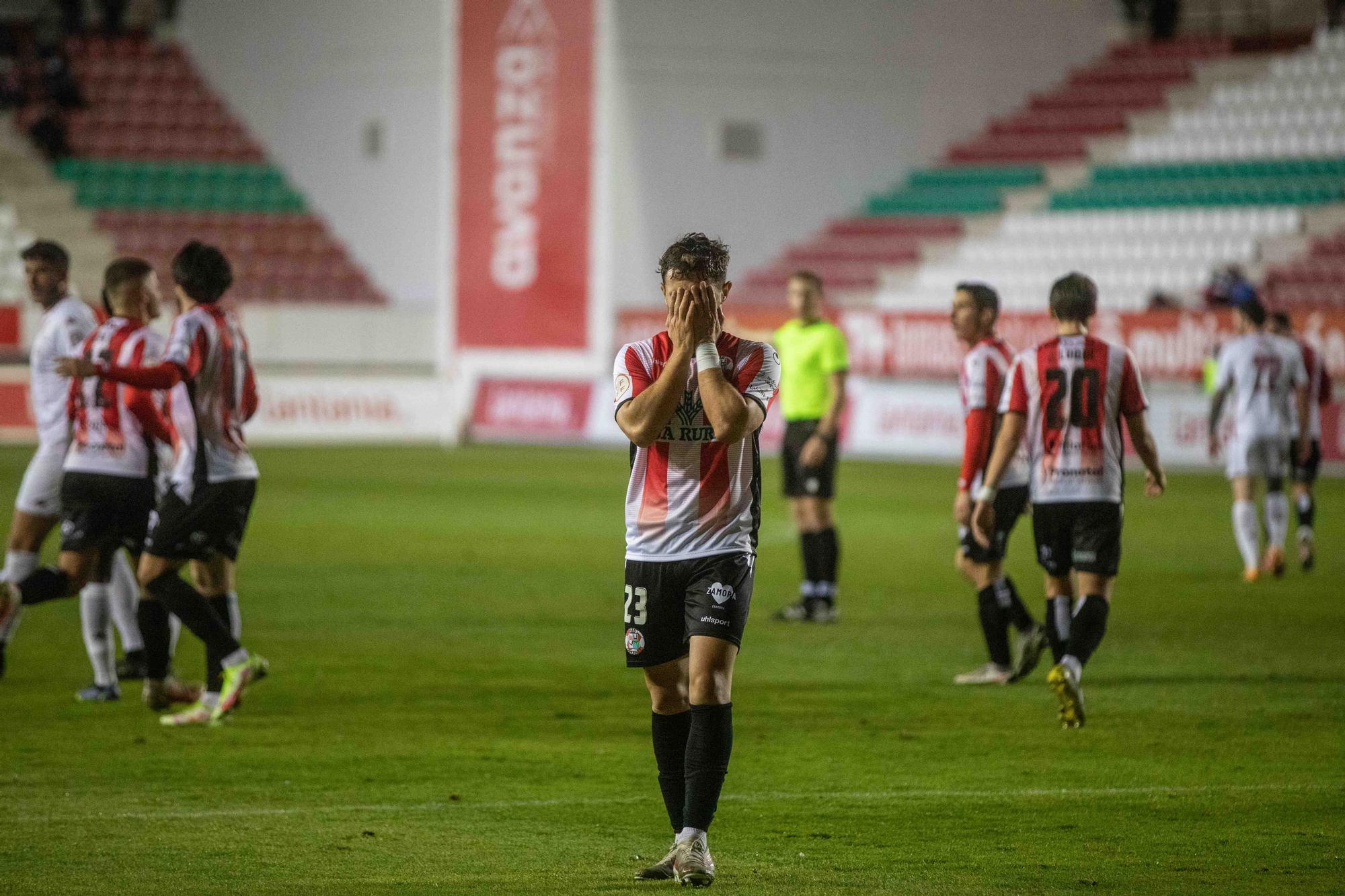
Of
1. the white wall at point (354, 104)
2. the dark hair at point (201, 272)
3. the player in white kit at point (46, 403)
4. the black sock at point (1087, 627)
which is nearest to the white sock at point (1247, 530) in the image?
the black sock at point (1087, 627)

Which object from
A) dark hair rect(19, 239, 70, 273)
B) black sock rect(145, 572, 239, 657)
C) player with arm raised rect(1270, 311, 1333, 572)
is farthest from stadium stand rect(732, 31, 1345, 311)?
black sock rect(145, 572, 239, 657)

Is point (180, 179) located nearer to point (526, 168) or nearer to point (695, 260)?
point (526, 168)

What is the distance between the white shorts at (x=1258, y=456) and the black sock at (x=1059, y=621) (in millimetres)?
5396

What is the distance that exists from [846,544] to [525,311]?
1413cm

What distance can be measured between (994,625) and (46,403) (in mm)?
4601

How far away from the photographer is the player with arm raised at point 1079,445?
8.23 metres

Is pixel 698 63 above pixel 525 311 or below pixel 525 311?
above

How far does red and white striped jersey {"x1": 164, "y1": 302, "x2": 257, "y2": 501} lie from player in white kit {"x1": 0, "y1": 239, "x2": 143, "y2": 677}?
1.04 metres

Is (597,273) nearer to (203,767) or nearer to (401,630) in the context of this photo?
(401,630)

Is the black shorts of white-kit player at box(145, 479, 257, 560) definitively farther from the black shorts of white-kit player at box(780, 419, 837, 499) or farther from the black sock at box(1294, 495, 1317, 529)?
the black sock at box(1294, 495, 1317, 529)

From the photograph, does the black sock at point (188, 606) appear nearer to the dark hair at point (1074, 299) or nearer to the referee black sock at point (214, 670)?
the referee black sock at point (214, 670)

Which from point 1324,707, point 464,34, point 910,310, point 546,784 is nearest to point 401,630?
point 546,784

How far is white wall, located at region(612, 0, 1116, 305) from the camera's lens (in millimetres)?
33375

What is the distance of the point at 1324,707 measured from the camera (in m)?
8.77
